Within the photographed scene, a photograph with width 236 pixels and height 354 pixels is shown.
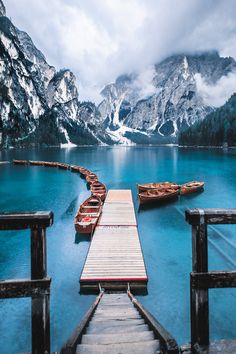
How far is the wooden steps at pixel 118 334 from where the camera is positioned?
6.50 metres

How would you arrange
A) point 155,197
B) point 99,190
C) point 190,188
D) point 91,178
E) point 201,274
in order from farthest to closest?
point 91,178 → point 190,188 → point 99,190 → point 155,197 → point 201,274

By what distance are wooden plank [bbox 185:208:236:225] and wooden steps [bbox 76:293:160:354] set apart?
287 centimetres

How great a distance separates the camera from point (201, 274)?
547 centimetres

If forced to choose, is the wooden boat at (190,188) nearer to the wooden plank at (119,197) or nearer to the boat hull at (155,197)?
the boat hull at (155,197)

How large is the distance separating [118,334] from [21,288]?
129 inches

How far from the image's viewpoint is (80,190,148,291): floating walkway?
653 inches

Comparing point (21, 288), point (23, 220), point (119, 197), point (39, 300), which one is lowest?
point (119, 197)

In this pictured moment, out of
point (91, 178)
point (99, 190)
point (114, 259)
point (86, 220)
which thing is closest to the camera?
point (114, 259)

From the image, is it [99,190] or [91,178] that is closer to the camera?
[99,190]

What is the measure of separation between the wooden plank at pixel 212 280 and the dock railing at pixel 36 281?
2.72 meters

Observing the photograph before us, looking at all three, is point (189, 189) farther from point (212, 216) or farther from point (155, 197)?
point (212, 216)

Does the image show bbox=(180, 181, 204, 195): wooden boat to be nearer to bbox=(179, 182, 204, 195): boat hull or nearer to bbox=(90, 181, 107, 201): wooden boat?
bbox=(179, 182, 204, 195): boat hull

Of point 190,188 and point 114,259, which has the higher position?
point 114,259

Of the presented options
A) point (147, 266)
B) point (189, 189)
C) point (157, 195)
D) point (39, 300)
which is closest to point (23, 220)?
point (39, 300)
